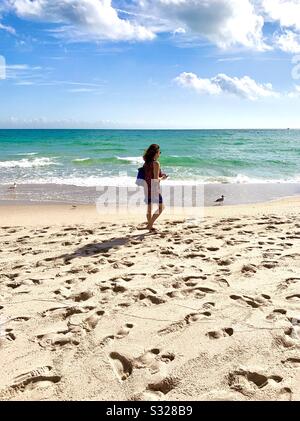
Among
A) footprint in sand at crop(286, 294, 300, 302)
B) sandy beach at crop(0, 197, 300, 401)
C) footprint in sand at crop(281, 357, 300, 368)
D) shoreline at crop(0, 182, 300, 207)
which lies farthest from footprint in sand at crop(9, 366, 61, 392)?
shoreline at crop(0, 182, 300, 207)

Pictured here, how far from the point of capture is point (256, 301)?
3.57 meters

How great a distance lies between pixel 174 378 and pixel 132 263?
2.43 metres

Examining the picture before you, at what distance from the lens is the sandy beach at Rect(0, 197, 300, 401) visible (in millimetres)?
2482

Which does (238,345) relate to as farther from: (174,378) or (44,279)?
(44,279)

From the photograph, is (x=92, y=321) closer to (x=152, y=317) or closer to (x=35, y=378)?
(x=152, y=317)

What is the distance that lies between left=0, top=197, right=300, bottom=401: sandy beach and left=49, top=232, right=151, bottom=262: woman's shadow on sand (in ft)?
0.10

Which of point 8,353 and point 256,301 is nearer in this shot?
point 8,353

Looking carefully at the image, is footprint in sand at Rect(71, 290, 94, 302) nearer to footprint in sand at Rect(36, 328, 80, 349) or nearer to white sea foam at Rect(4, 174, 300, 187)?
footprint in sand at Rect(36, 328, 80, 349)

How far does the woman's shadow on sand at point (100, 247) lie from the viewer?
5.31 m

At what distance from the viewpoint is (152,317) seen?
3359 mm

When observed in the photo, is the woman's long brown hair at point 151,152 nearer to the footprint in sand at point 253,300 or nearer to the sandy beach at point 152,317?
the sandy beach at point 152,317

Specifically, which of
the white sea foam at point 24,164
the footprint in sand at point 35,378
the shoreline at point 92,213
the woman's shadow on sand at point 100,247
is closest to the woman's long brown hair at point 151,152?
the woman's shadow on sand at point 100,247

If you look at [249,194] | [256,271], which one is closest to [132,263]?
[256,271]
